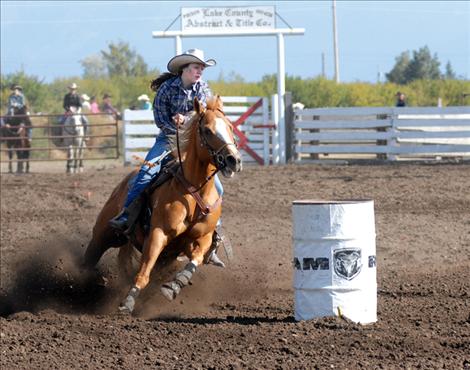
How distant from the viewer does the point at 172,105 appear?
8562mm

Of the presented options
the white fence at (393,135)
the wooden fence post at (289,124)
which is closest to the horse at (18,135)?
the wooden fence post at (289,124)

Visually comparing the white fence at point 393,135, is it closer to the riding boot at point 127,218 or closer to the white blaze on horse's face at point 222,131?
the riding boot at point 127,218

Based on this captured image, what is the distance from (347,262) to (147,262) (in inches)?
64.8

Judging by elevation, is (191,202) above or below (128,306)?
above

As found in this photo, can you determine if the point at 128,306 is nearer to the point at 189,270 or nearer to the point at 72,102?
the point at 189,270

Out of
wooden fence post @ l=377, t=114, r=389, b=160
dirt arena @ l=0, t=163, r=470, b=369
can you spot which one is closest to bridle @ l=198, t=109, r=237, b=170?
dirt arena @ l=0, t=163, r=470, b=369

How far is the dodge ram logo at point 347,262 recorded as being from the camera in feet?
23.5

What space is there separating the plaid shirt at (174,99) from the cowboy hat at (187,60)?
4.4 inches

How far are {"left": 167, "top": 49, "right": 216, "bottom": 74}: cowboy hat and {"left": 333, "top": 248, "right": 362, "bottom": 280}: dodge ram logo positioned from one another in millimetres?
2212

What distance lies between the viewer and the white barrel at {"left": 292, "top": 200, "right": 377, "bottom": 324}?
23.4 ft

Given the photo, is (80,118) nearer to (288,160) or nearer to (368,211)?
(288,160)

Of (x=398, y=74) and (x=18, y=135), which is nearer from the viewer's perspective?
(x=18, y=135)

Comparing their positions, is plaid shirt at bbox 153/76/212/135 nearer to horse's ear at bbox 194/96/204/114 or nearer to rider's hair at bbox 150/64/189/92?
rider's hair at bbox 150/64/189/92

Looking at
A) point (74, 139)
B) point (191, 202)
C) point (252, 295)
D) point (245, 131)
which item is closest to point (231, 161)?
point (191, 202)
